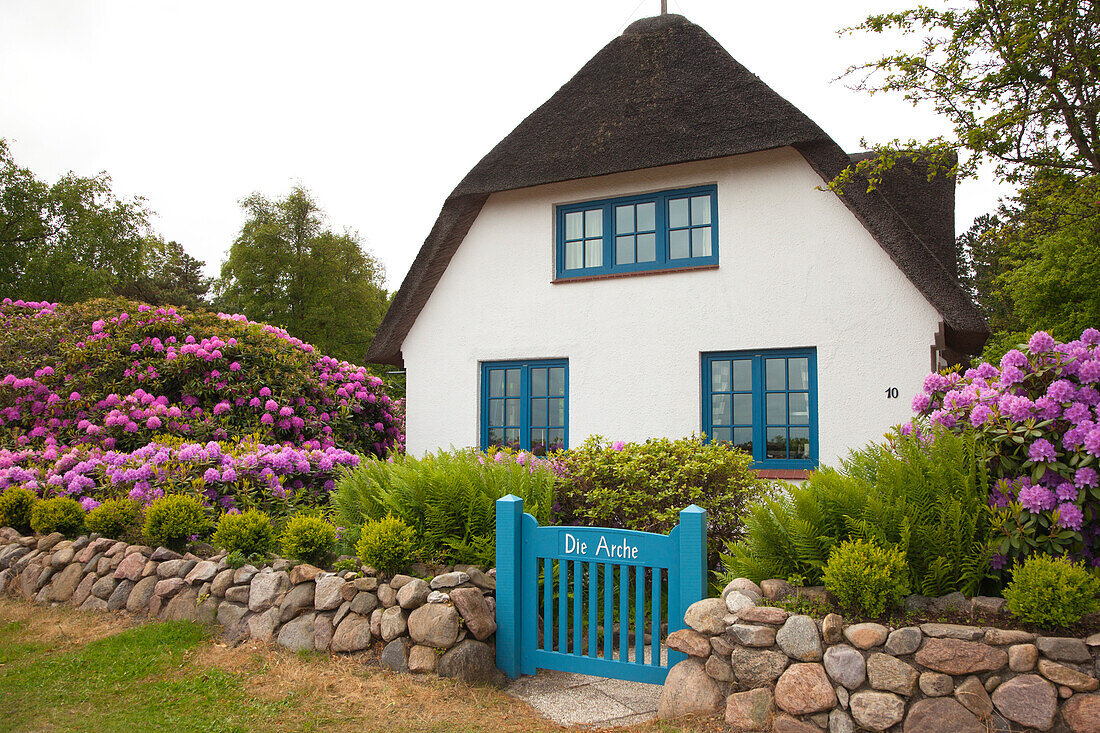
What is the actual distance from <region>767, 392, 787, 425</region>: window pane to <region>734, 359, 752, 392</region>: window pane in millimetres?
292

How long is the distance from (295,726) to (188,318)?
6981 millimetres

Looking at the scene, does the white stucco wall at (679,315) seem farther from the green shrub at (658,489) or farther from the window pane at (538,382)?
the green shrub at (658,489)

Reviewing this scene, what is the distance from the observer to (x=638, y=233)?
9.17 m

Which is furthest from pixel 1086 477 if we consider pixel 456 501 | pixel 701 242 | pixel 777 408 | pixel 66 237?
pixel 66 237

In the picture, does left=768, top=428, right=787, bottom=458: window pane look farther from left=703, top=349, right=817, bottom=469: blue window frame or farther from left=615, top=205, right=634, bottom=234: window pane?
left=615, top=205, right=634, bottom=234: window pane

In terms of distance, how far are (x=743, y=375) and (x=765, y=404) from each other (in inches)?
17.6

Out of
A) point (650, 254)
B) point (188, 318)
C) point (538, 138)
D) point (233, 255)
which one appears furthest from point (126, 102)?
point (233, 255)

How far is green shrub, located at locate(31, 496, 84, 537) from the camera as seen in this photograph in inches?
247

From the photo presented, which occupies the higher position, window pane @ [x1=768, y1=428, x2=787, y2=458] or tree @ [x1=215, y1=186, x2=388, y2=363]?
tree @ [x1=215, y1=186, x2=388, y2=363]

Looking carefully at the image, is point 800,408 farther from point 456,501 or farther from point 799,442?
point 456,501

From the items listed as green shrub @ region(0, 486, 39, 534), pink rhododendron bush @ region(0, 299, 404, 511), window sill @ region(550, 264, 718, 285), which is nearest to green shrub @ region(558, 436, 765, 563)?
pink rhododendron bush @ region(0, 299, 404, 511)

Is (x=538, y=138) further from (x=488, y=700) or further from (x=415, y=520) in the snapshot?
(x=488, y=700)

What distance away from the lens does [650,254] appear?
358 inches

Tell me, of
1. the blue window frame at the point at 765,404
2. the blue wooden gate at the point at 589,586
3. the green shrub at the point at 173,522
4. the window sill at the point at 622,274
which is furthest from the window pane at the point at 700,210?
the green shrub at the point at 173,522
